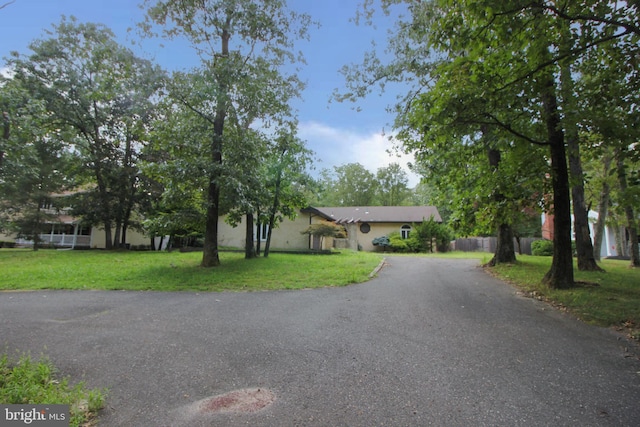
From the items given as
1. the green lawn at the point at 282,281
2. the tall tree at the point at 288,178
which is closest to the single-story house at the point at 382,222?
the tall tree at the point at 288,178

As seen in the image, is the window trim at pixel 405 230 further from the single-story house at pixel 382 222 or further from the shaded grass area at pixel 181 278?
the shaded grass area at pixel 181 278

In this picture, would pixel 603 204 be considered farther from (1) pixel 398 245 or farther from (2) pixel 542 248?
(1) pixel 398 245

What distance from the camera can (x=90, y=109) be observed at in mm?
23266

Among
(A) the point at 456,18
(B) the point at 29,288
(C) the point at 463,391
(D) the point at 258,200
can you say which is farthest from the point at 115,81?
(C) the point at 463,391

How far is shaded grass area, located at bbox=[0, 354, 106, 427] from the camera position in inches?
113

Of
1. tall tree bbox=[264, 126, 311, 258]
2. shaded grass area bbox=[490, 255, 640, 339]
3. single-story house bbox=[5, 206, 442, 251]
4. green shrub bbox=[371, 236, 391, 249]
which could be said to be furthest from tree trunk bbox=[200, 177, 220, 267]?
green shrub bbox=[371, 236, 391, 249]

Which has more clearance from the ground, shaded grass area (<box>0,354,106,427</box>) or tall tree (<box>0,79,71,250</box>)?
tall tree (<box>0,79,71,250</box>)

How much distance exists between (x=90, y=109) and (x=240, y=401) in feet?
89.4

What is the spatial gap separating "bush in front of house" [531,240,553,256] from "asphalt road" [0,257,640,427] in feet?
62.9

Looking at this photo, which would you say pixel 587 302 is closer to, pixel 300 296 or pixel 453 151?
pixel 453 151

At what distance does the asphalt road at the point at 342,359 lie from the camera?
9.45ft

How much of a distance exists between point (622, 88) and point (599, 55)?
1080 millimetres

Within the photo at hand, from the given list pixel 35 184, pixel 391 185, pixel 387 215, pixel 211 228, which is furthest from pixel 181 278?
pixel 391 185

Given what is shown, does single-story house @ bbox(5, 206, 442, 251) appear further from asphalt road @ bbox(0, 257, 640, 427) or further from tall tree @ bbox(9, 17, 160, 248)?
asphalt road @ bbox(0, 257, 640, 427)
